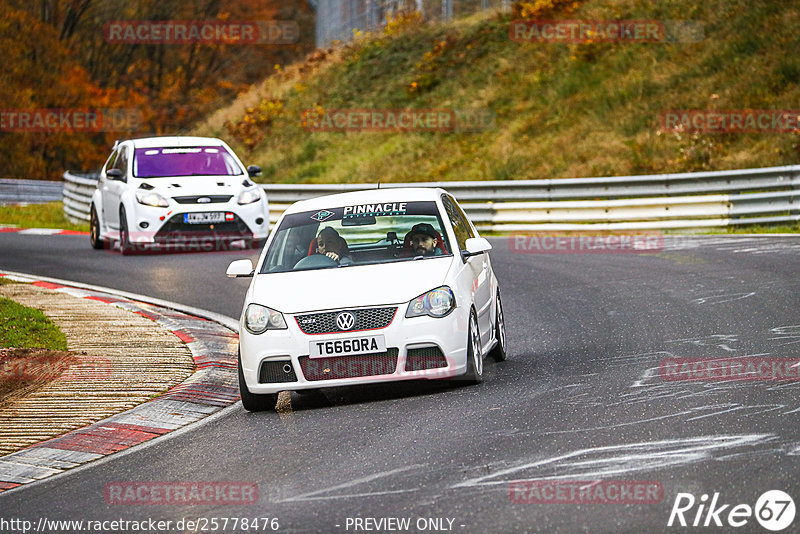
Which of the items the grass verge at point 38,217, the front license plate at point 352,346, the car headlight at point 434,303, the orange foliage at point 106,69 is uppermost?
the orange foliage at point 106,69

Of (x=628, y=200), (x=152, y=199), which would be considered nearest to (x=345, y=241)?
(x=152, y=199)

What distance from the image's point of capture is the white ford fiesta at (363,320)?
28.3ft

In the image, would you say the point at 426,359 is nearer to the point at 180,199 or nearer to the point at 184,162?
the point at 180,199

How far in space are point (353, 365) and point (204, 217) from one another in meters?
10.6

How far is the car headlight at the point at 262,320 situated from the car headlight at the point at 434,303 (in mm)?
940

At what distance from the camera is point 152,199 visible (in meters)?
18.9

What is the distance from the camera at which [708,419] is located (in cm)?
736

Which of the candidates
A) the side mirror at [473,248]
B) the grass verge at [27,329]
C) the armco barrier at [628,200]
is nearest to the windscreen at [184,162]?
the armco barrier at [628,200]

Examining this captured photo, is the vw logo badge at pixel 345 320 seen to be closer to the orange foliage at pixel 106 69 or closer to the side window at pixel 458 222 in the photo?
the side window at pixel 458 222

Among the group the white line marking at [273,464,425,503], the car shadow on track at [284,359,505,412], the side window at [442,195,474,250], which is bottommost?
the car shadow on track at [284,359,505,412]

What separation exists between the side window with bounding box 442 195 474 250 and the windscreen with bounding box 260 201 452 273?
0.70ft

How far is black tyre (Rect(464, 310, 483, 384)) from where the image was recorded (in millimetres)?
8958

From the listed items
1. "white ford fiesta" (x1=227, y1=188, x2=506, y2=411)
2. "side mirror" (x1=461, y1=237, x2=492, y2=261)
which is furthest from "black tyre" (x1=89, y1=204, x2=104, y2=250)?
"side mirror" (x1=461, y1=237, x2=492, y2=261)

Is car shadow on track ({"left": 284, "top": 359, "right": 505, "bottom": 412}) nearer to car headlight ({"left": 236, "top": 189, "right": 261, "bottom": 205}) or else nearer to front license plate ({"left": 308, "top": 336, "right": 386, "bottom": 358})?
front license plate ({"left": 308, "top": 336, "right": 386, "bottom": 358})
